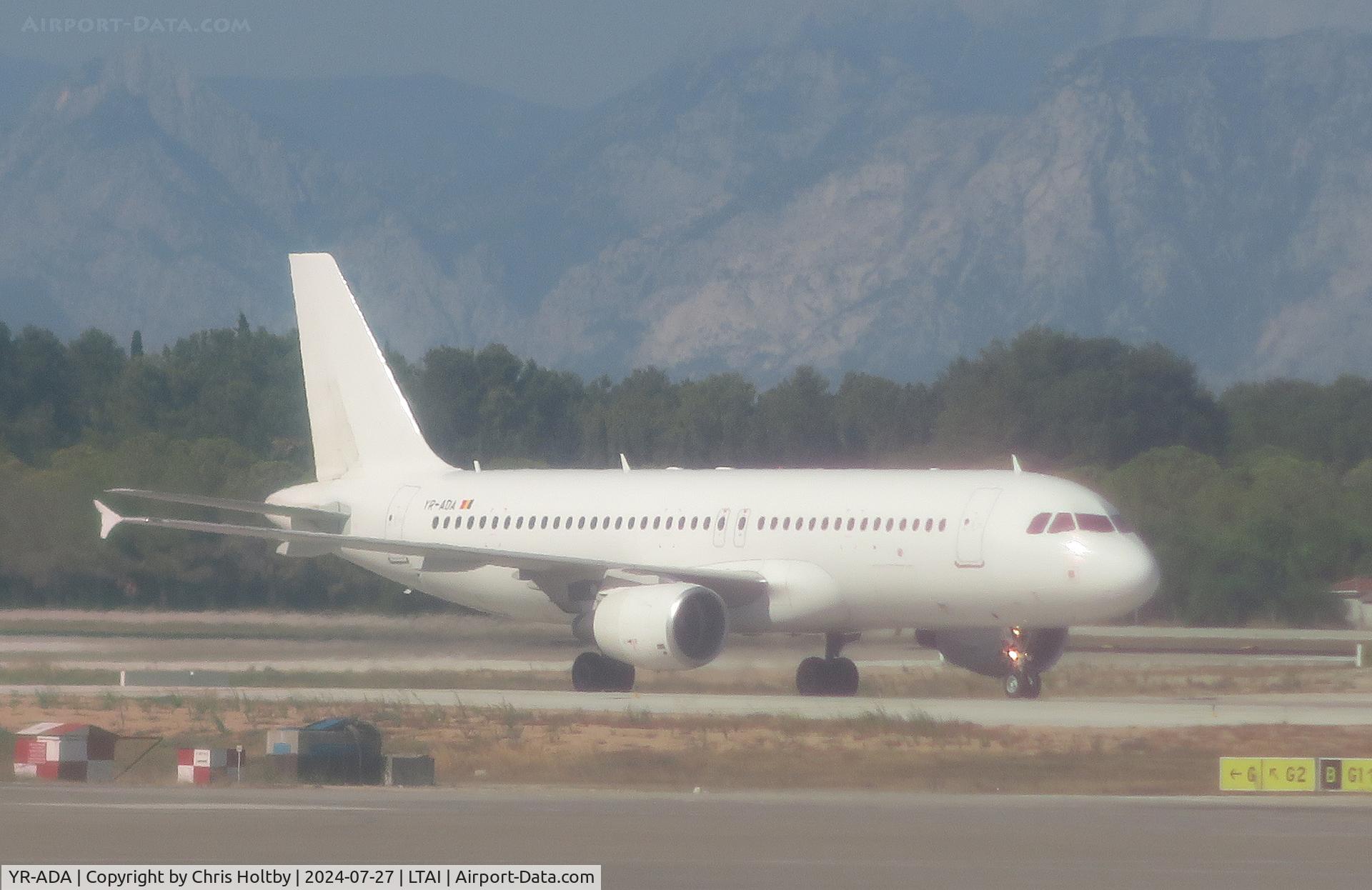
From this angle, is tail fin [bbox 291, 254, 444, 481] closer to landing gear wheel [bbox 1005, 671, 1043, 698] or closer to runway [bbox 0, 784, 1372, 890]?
landing gear wheel [bbox 1005, 671, 1043, 698]

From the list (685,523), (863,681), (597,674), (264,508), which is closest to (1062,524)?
(863,681)

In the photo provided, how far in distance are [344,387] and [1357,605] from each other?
102ft

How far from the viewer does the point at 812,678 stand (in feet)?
122

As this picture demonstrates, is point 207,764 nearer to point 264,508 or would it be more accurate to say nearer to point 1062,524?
point 1062,524

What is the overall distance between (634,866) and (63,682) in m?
24.6

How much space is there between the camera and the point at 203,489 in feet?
210

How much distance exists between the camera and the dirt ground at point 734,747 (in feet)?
77.4

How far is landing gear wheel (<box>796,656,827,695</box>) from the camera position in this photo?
121 feet

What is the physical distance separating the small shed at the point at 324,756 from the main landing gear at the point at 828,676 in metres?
14.7

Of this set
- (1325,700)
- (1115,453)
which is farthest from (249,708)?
(1115,453)

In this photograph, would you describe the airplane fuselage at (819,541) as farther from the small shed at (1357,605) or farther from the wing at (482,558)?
the small shed at (1357,605)

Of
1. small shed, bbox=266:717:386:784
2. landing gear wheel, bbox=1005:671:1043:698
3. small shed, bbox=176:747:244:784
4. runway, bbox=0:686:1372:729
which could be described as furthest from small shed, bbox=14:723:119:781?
landing gear wheel, bbox=1005:671:1043:698

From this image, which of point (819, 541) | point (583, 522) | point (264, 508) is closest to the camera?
point (819, 541)

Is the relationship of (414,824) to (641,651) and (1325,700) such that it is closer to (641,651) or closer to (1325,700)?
(641,651)
